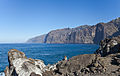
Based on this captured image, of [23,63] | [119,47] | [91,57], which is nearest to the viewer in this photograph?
[23,63]

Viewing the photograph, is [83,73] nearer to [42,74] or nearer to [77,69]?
[77,69]

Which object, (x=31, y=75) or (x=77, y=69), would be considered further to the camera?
(x=77, y=69)

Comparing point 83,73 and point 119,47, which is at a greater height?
point 119,47

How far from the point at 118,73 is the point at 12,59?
13.1m

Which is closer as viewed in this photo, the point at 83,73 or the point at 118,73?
the point at 118,73

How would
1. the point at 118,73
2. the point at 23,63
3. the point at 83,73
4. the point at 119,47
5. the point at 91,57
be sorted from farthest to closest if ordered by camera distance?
the point at 119,47, the point at 91,57, the point at 23,63, the point at 83,73, the point at 118,73

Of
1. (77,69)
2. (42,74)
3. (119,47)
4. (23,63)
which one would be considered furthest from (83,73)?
(119,47)

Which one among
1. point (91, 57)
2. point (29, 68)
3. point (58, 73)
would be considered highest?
point (91, 57)

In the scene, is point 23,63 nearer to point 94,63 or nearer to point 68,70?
point 68,70

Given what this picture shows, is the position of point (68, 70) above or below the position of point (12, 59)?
below

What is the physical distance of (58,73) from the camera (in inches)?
590

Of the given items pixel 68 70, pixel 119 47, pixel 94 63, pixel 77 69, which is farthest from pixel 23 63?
pixel 119 47

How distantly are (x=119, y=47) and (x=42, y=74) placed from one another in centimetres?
1593

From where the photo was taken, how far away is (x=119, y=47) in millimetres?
22547
